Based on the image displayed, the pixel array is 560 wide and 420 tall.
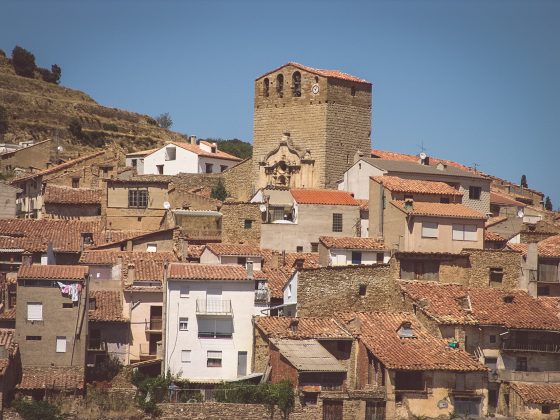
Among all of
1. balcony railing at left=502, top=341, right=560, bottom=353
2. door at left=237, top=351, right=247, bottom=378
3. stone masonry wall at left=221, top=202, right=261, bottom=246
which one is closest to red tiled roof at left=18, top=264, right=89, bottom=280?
door at left=237, top=351, right=247, bottom=378

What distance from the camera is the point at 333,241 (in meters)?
64.2

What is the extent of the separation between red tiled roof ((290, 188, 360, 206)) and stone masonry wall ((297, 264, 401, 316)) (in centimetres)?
1186

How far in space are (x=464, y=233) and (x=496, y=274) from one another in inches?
127

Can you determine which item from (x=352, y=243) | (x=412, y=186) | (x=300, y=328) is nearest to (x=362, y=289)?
(x=300, y=328)

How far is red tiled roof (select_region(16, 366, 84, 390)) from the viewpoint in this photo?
51.2m

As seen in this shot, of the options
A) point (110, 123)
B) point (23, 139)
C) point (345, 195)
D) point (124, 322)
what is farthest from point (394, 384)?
point (110, 123)

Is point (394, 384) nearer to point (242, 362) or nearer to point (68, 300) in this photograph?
point (242, 362)

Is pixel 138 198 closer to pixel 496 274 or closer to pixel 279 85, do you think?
pixel 279 85

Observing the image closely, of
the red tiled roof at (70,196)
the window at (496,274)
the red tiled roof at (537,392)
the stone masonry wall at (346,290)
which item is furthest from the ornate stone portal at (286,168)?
the red tiled roof at (537,392)

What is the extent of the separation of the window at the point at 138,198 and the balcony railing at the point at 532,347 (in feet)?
82.5

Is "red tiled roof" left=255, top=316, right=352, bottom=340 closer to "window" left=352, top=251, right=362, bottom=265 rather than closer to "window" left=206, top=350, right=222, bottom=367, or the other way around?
"window" left=206, top=350, right=222, bottom=367

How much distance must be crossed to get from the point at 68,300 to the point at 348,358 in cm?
1158

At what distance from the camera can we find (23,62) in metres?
133

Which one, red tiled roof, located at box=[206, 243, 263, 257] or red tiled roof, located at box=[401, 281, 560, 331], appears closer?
red tiled roof, located at box=[401, 281, 560, 331]
